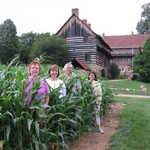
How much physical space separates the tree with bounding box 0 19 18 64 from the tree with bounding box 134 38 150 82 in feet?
66.1

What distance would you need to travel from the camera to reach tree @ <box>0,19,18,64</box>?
131 ft

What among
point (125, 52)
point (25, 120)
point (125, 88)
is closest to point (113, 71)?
point (125, 52)

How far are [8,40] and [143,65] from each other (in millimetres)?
23403

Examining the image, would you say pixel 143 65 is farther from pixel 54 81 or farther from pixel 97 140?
pixel 54 81

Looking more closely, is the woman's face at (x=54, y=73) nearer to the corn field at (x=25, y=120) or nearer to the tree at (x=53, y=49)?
the corn field at (x=25, y=120)

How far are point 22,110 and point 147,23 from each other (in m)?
57.5

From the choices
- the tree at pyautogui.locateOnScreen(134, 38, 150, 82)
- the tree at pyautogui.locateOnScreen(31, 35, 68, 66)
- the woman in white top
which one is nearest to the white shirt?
the woman in white top

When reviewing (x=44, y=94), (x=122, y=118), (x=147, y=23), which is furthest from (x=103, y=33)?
(x=44, y=94)

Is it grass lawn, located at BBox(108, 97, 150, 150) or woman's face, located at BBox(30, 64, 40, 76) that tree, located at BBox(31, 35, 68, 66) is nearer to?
grass lawn, located at BBox(108, 97, 150, 150)

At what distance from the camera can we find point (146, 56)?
3203 cm

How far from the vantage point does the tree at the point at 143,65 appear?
103ft

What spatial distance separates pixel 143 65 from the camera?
32.5 m

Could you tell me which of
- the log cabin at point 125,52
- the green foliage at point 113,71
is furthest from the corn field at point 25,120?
the log cabin at point 125,52

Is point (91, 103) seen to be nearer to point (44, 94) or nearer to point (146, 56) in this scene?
point (44, 94)
